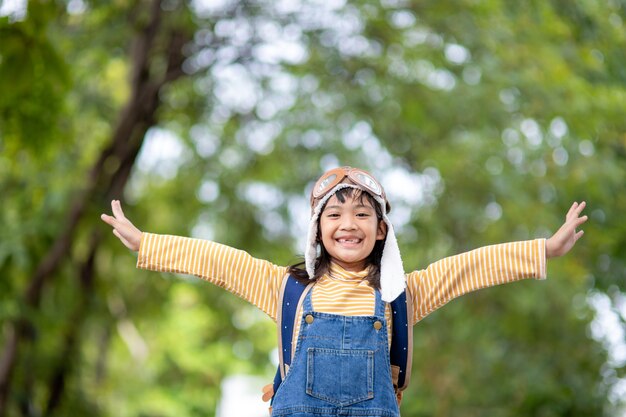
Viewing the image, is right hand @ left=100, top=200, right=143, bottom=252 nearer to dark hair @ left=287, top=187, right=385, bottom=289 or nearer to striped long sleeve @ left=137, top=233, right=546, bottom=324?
striped long sleeve @ left=137, top=233, right=546, bottom=324

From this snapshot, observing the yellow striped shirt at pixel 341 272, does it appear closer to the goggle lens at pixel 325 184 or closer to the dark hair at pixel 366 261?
the dark hair at pixel 366 261

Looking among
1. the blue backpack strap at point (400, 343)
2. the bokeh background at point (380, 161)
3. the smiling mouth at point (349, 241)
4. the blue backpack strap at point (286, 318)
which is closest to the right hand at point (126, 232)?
the blue backpack strap at point (286, 318)

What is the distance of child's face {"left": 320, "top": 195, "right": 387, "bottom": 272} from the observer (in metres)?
2.97

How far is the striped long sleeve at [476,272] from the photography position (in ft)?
9.68

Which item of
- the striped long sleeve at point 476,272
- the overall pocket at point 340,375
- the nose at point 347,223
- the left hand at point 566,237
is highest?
the nose at point 347,223

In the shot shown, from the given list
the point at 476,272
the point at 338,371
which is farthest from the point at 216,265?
the point at 476,272

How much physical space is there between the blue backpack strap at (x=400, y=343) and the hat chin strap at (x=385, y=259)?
0.06 meters

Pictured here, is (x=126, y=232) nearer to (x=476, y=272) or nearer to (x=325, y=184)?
(x=325, y=184)

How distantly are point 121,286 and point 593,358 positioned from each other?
468 cm

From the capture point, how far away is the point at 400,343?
9.57 ft

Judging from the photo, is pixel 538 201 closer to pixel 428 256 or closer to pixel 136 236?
pixel 428 256

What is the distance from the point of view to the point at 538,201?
9031 millimetres

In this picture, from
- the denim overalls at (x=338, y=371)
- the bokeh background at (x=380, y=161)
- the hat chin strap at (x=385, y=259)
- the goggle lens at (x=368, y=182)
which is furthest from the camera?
the bokeh background at (x=380, y=161)

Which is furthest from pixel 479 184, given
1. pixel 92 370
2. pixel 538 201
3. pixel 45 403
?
pixel 92 370
